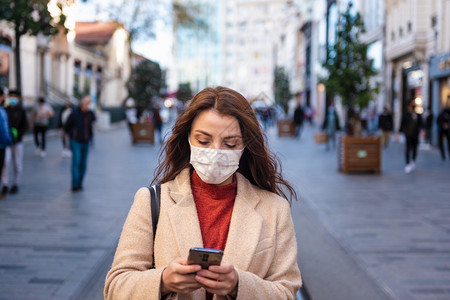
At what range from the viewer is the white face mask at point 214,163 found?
223 cm

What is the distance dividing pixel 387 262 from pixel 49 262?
3230 mm

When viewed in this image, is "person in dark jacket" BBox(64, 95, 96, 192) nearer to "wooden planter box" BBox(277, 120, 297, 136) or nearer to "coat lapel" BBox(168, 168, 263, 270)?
"coat lapel" BBox(168, 168, 263, 270)

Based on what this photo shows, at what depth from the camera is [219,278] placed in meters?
1.91

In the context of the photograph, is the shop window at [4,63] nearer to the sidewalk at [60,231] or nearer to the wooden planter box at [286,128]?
the wooden planter box at [286,128]

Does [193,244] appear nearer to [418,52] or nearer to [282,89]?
[418,52]

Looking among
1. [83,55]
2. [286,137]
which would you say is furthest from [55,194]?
[83,55]

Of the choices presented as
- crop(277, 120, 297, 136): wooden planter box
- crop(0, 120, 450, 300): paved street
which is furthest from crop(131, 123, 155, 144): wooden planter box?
crop(0, 120, 450, 300): paved street

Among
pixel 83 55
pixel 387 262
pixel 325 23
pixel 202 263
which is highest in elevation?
pixel 325 23

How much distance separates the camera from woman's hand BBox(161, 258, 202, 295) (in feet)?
6.21

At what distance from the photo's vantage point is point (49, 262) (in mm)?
5590

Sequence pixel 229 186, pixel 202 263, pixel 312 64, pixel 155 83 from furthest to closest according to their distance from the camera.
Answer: pixel 312 64, pixel 155 83, pixel 229 186, pixel 202 263

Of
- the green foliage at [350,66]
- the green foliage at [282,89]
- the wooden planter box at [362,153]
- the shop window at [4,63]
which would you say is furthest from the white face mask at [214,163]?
the green foliage at [282,89]

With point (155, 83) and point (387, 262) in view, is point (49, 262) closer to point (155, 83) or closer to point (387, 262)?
point (387, 262)

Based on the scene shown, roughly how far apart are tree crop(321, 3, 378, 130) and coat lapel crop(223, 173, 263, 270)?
42.3 feet
